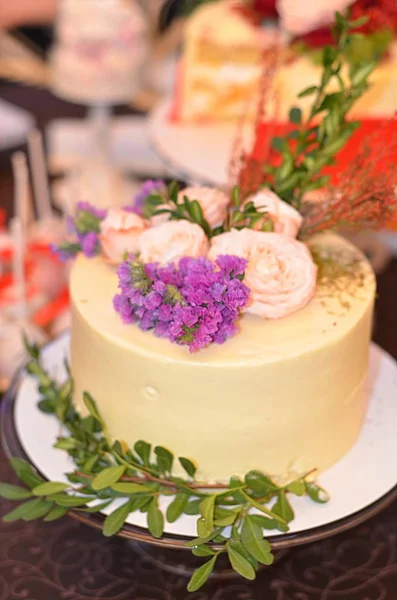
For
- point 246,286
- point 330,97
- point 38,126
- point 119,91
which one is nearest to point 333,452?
point 246,286

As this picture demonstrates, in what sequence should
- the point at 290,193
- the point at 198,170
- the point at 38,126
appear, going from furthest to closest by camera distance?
1. the point at 38,126
2. the point at 198,170
3. the point at 290,193

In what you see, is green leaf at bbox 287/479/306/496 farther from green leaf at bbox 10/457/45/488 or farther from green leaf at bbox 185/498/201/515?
green leaf at bbox 10/457/45/488

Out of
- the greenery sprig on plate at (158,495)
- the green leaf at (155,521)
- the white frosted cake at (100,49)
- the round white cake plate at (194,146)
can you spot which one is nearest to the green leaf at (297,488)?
the greenery sprig on plate at (158,495)

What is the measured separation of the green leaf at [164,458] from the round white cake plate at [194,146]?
0.97 metres

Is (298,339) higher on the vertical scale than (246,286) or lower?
lower

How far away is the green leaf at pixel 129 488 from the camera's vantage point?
1.30 meters

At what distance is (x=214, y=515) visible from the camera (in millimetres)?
1278

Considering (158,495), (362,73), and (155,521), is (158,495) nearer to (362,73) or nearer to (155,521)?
(155,521)

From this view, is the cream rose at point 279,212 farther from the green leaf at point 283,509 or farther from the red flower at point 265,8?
the red flower at point 265,8

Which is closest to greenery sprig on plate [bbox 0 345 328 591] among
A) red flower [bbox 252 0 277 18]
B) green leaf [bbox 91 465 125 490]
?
green leaf [bbox 91 465 125 490]

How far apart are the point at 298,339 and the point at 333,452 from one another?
0.24m

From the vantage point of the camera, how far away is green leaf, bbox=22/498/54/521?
4.42 feet

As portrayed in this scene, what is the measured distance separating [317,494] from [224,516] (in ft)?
0.54

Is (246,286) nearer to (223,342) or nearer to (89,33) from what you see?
(223,342)
